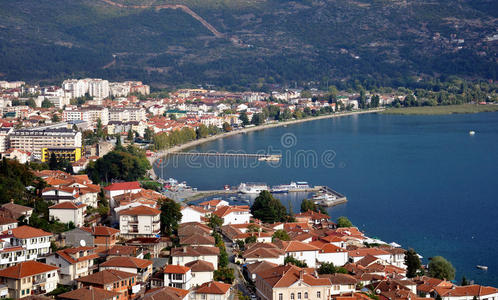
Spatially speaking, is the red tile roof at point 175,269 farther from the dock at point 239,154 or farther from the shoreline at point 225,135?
the dock at point 239,154

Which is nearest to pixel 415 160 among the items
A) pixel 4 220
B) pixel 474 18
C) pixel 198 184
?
pixel 198 184

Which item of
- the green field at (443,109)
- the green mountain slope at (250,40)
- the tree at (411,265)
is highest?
the green mountain slope at (250,40)

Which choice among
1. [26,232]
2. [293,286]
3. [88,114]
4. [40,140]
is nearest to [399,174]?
[40,140]

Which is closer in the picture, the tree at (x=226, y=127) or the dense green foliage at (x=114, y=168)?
the dense green foliage at (x=114, y=168)

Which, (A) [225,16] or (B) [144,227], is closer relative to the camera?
(B) [144,227]

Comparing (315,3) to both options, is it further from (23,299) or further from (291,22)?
(23,299)

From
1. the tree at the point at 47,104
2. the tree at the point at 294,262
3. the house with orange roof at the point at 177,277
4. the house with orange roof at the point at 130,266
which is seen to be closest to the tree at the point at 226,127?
the tree at the point at 47,104

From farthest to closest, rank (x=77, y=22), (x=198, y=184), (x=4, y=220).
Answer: (x=77, y=22), (x=198, y=184), (x=4, y=220)

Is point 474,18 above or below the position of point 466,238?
above
